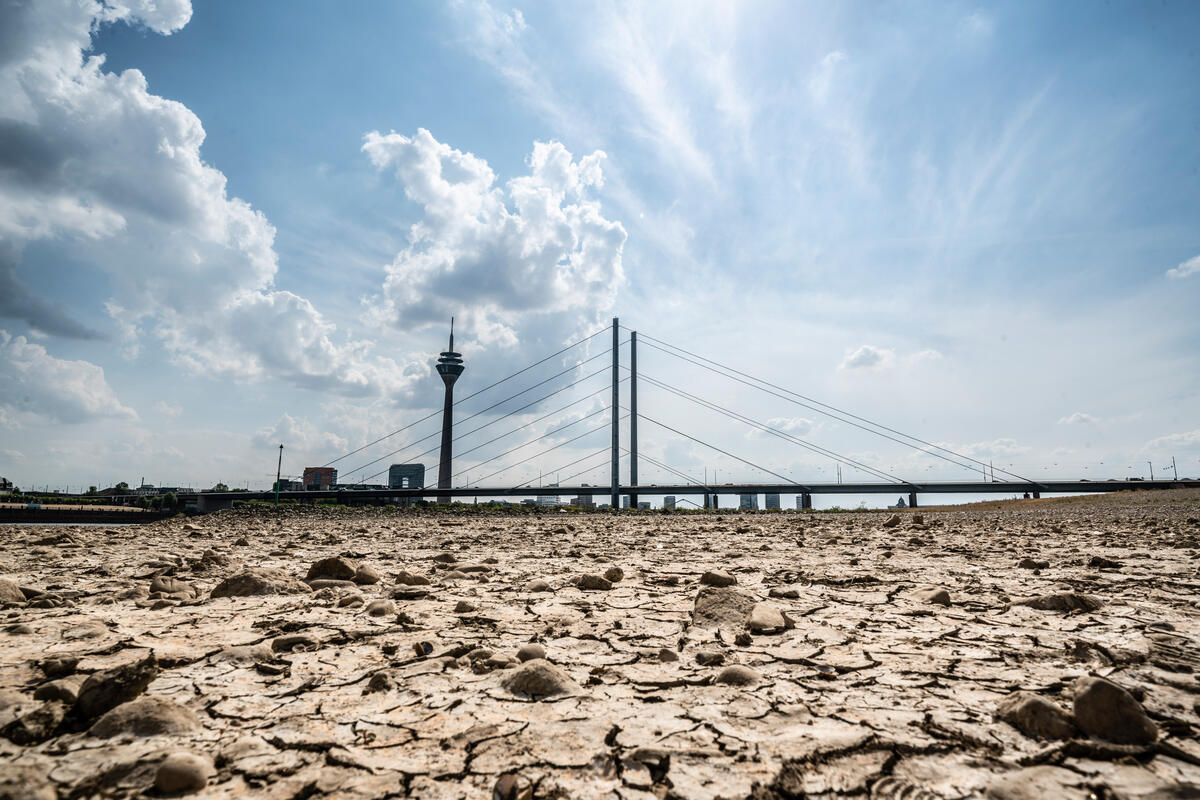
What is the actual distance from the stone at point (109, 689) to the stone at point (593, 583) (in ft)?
8.24

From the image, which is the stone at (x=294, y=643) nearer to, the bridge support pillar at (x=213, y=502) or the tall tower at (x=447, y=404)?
the bridge support pillar at (x=213, y=502)

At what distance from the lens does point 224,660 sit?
2336 mm

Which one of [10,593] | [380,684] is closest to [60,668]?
[380,684]

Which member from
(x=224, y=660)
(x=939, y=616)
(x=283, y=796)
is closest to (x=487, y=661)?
(x=283, y=796)

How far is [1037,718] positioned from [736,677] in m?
0.88

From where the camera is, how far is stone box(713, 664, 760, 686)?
207 centimetres

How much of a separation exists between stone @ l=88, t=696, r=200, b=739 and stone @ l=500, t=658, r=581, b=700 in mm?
961

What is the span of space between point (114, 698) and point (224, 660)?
1.88 ft

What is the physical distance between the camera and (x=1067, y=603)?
3064 mm

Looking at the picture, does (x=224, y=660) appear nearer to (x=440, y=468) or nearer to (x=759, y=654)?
(x=759, y=654)

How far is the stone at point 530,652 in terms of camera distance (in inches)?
90.8

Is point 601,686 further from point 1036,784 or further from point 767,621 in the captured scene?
point 1036,784

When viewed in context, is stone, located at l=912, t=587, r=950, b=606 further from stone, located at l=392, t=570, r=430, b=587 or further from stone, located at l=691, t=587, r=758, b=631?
stone, located at l=392, t=570, r=430, b=587

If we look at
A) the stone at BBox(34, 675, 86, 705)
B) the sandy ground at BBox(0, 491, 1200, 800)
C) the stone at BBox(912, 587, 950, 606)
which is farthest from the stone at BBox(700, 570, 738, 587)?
the stone at BBox(34, 675, 86, 705)
